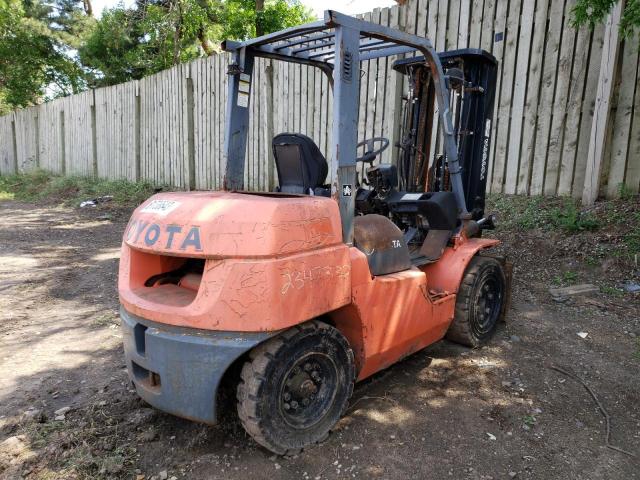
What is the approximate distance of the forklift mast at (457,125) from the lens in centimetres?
432

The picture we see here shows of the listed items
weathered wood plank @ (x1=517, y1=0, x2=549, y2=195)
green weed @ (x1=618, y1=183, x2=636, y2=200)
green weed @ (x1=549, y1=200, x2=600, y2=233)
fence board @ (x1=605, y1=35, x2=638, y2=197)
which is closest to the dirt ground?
green weed @ (x1=549, y1=200, x2=600, y2=233)

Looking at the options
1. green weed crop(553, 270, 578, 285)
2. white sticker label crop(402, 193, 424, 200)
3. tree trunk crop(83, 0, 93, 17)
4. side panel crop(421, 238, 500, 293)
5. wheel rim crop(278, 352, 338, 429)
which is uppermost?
tree trunk crop(83, 0, 93, 17)

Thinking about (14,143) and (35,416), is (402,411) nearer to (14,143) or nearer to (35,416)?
(35,416)

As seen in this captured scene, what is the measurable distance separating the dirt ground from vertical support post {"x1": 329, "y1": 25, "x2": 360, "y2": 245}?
1237 mm

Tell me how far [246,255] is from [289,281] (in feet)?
0.84

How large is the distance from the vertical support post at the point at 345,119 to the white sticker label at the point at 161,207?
3.02ft

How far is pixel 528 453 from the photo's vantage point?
275 centimetres

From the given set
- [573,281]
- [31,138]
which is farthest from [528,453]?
[31,138]

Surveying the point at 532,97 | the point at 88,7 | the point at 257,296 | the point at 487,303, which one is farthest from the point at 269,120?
the point at 88,7

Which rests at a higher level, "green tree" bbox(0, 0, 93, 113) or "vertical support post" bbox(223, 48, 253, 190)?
"green tree" bbox(0, 0, 93, 113)

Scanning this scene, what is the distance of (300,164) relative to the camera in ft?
11.1

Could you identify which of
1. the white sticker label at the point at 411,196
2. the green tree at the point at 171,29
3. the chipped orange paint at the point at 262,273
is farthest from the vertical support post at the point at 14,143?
the chipped orange paint at the point at 262,273

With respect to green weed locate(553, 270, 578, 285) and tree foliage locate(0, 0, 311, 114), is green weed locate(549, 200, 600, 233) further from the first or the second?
tree foliage locate(0, 0, 311, 114)

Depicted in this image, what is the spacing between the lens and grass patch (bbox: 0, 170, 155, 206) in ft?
41.9
